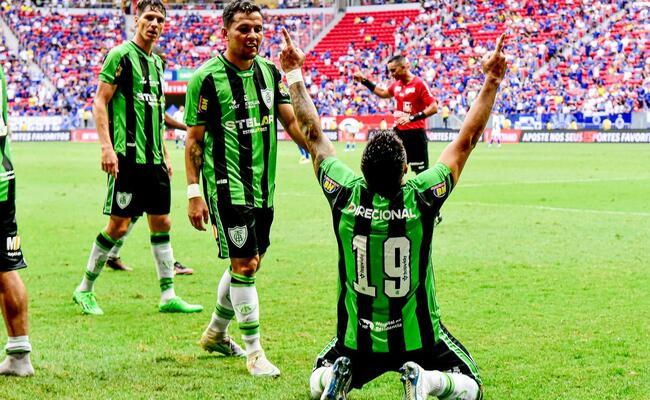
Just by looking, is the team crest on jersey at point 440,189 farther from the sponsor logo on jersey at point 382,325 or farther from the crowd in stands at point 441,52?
the crowd in stands at point 441,52

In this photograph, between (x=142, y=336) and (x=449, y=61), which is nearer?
(x=142, y=336)

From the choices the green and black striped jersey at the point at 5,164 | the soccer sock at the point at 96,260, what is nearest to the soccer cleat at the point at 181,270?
the soccer sock at the point at 96,260

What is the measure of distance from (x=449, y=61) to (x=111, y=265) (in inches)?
1753

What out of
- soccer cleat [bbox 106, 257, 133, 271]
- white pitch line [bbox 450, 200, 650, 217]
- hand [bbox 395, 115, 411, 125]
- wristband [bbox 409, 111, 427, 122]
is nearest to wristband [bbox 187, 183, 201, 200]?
soccer cleat [bbox 106, 257, 133, 271]

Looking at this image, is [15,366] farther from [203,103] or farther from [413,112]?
[413,112]

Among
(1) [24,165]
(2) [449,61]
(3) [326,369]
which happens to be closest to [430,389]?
(3) [326,369]

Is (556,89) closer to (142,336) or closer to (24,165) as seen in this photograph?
(24,165)

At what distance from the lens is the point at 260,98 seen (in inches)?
259

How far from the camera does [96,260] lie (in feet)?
28.3

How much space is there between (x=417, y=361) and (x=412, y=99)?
39.8ft

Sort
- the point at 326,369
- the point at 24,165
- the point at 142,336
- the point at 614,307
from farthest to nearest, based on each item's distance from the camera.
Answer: the point at 24,165, the point at 614,307, the point at 142,336, the point at 326,369

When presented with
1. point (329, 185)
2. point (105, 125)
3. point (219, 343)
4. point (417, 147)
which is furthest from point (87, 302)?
point (417, 147)

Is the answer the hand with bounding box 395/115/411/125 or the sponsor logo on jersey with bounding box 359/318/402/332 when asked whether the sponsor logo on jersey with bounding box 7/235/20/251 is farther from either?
the hand with bounding box 395/115/411/125

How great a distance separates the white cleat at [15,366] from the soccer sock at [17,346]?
0.11 ft
